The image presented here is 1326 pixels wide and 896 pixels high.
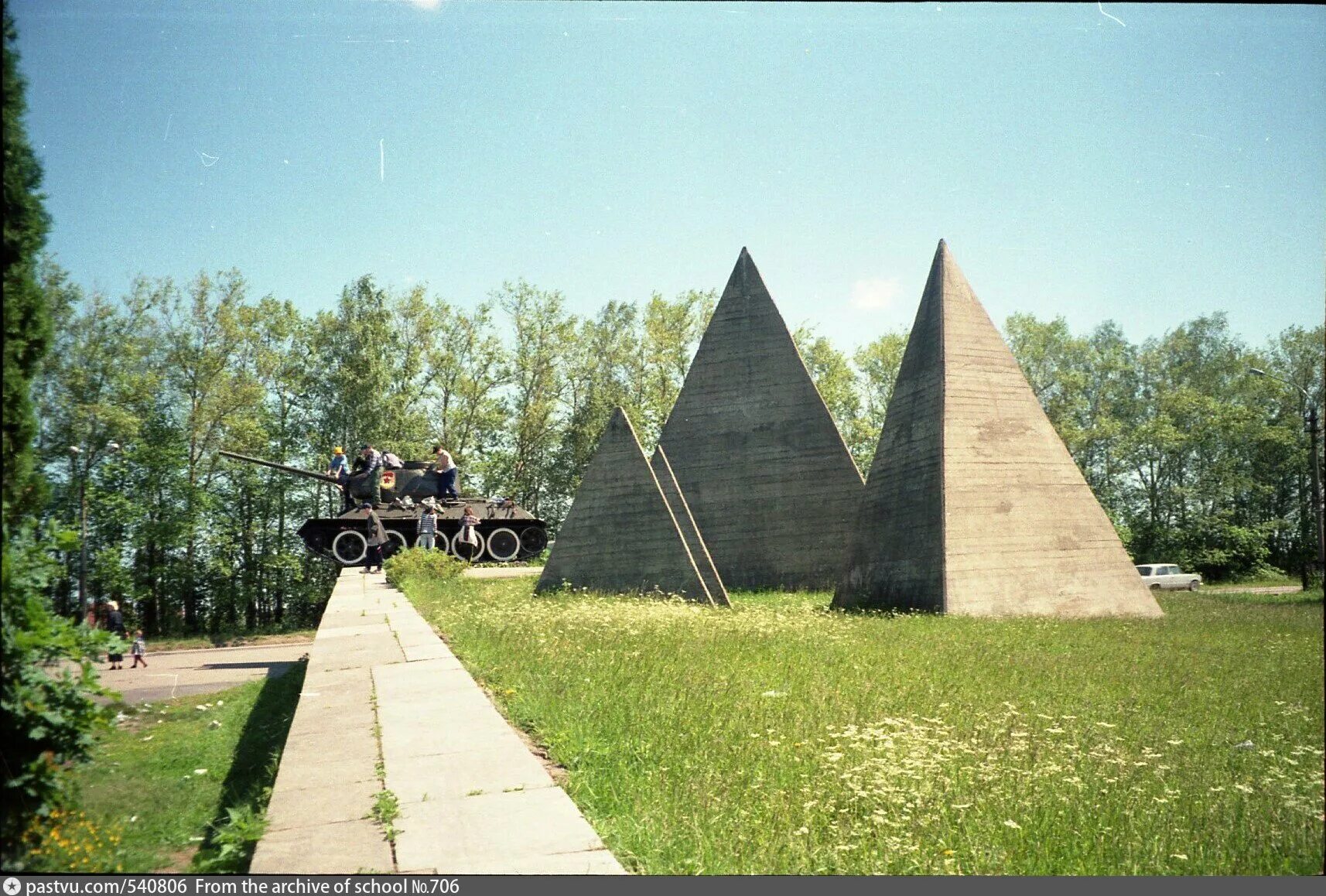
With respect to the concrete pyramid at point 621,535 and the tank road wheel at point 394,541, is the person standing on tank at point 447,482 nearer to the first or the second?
the tank road wheel at point 394,541

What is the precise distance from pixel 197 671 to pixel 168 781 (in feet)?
31.1

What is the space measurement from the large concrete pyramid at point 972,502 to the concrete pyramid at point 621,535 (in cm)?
271

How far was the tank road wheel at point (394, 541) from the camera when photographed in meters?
22.6

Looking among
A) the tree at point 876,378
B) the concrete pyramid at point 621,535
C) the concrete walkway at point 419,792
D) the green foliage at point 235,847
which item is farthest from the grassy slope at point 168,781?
the tree at point 876,378

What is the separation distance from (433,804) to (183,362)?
5.77 meters

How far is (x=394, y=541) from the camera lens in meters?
23.1

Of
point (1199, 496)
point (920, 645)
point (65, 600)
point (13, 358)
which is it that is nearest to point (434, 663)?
point (65, 600)

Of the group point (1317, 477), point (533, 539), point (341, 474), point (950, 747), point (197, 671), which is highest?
point (341, 474)

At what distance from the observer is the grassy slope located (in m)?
3.32

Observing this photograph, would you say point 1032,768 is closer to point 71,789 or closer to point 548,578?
point 71,789

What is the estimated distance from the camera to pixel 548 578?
13766 mm

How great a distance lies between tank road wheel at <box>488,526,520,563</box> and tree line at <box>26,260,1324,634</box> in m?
3.66

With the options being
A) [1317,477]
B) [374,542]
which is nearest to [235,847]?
[1317,477]

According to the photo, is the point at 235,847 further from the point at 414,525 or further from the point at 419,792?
the point at 414,525
